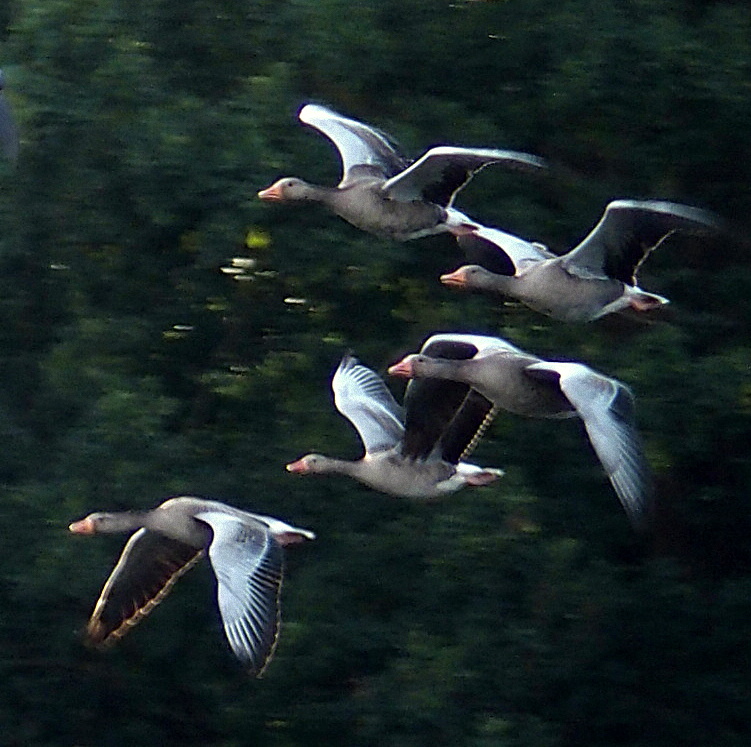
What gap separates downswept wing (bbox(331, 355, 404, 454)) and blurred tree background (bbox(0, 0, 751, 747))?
0.49m

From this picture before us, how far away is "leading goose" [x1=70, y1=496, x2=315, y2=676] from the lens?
9.82 metres

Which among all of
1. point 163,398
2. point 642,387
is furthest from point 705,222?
point 163,398

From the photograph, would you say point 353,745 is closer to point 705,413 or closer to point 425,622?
point 425,622

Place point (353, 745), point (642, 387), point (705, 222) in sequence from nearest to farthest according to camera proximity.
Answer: point (705, 222), point (642, 387), point (353, 745)

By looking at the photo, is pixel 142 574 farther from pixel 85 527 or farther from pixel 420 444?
pixel 420 444

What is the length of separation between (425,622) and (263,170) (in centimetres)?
240

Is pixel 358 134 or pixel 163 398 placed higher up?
pixel 358 134

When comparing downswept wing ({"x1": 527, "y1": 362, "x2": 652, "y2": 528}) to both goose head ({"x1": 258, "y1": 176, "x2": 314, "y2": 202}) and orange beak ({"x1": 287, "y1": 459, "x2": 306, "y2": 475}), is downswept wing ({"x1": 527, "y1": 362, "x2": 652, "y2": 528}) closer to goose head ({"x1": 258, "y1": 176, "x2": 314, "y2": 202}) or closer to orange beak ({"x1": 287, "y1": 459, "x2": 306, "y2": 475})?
orange beak ({"x1": 287, "y1": 459, "x2": 306, "y2": 475})

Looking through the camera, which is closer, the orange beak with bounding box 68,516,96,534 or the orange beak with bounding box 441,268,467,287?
the orange beak with bounding box 441,268,467,287

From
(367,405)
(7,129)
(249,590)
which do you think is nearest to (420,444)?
(367,405)

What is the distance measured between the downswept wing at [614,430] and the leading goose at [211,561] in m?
1.38

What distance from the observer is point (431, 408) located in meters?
11.3

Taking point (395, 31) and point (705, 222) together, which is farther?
point (395, 31)

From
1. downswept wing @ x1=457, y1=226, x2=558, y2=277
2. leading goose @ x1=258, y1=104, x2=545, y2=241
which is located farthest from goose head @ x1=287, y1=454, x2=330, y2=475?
downswept wing @ x1=457, y1=226, x2=558, y2=277
